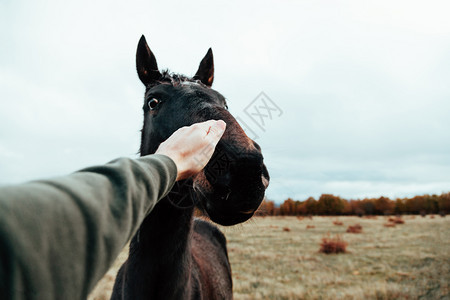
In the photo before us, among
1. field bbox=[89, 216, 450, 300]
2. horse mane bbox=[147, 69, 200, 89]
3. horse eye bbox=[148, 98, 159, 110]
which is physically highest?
horse mane bbox=[147, 69, 200, 89]

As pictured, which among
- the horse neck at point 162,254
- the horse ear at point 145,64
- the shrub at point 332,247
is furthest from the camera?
the shrub at point 332,247

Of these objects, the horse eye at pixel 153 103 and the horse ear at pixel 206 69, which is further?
the horse ear at pixel 206 69

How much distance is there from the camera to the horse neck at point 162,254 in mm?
2596

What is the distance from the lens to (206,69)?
423 centimetres

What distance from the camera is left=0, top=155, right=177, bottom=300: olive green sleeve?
1.88 feet

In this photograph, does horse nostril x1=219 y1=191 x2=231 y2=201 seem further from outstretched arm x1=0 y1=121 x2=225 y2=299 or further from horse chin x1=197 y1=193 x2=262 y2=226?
outstretched arm x1=0 y1=121 x2=225 y2=299

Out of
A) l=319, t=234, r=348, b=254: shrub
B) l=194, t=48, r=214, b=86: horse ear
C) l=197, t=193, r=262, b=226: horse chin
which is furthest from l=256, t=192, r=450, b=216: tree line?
l=197, t=193, r=262, b=226: horse chin

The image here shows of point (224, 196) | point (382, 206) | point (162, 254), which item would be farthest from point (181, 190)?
point (382, 206)

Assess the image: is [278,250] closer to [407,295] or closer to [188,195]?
[407,295]

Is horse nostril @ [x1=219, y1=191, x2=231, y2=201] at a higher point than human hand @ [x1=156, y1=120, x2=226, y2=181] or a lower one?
lower

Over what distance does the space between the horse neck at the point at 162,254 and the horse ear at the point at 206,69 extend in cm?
219

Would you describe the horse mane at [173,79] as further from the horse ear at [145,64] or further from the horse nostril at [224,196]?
the horse nostril at [224,196]

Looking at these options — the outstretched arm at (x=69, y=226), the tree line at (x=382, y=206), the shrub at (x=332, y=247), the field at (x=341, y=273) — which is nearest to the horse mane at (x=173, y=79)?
the outstretched arm at (x=69, y=226)

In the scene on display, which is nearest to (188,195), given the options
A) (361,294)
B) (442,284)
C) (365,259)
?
(361,294)
